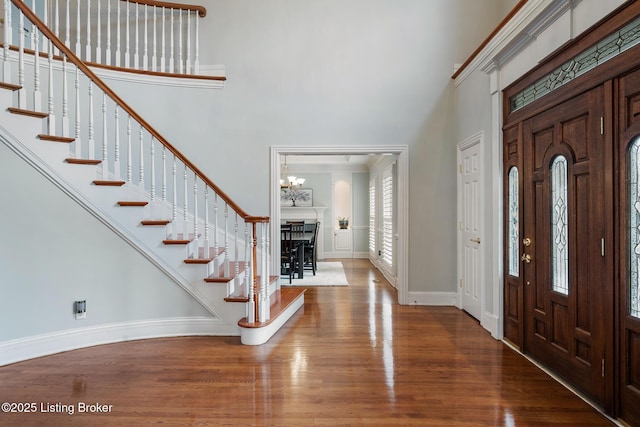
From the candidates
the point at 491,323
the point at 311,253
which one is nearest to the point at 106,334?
the point at 491,323

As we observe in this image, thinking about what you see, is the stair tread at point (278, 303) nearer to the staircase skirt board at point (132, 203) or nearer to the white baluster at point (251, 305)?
the white baluster at point (251, 305)

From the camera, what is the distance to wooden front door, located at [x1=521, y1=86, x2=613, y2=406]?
212 cm

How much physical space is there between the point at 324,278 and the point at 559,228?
14.4 ft

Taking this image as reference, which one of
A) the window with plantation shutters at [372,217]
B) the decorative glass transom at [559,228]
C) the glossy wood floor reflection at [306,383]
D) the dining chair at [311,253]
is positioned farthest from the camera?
the window with plantation shutters at [372,217]

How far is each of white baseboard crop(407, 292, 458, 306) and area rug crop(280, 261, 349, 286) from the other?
150cm

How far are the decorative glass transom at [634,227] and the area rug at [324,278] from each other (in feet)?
14.0

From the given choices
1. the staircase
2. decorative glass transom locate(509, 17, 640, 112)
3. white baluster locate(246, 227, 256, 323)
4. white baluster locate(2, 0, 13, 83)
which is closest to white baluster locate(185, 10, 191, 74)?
the staircase

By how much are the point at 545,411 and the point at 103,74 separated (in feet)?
17.4

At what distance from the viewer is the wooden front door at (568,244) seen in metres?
2.12

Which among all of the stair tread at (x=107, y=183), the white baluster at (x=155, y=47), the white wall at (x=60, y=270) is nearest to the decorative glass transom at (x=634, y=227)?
the white wall at (x=60, y=270)

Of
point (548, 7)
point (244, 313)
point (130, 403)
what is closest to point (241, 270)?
point (244, 313)

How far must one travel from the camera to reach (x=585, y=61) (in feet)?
7.43

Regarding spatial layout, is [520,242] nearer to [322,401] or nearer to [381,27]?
[322,401]

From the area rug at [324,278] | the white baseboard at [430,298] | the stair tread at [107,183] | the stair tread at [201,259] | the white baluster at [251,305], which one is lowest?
the area rug at [324,278]
